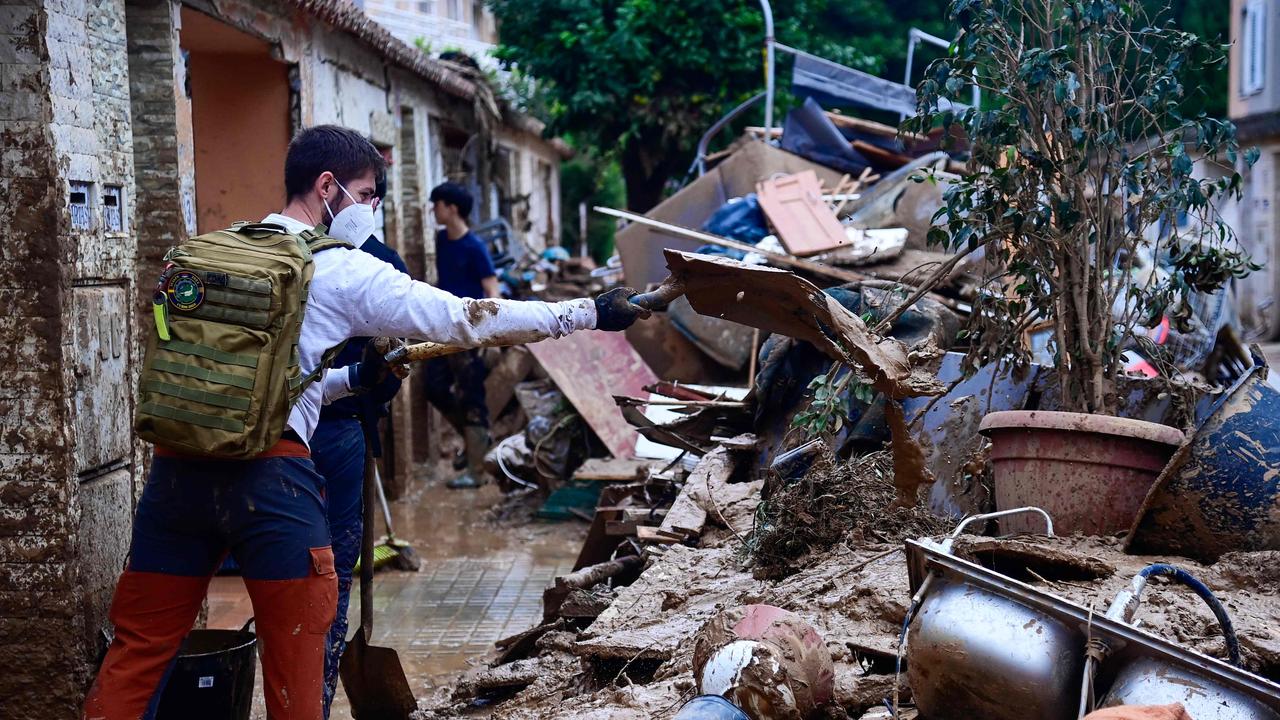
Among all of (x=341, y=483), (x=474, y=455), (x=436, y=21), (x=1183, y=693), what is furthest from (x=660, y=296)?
(x=436, y=21)

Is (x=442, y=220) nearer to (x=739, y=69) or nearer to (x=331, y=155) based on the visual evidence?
(x=331, y=155)

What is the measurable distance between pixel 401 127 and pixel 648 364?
335 cm

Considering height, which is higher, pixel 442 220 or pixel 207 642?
pixel 442 220

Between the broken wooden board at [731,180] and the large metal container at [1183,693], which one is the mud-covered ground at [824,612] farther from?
the broken wooden board at [731,180]

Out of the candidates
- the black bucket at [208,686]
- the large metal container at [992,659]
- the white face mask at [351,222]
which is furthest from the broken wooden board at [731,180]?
the large metal container at [992,659]

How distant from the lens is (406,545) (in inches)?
277

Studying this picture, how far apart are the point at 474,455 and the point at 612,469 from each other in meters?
1.97

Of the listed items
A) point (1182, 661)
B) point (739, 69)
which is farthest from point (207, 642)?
point (739, 69)

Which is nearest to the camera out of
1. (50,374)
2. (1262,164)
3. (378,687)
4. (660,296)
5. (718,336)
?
(660,296)

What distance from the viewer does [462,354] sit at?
885 centimetres

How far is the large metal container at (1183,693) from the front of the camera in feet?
7.76

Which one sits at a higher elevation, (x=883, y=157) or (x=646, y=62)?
(x=646, y=62)

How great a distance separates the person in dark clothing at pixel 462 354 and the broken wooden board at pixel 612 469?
135 cm

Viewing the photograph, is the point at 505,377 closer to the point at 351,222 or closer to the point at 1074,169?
the point at 1074,169
